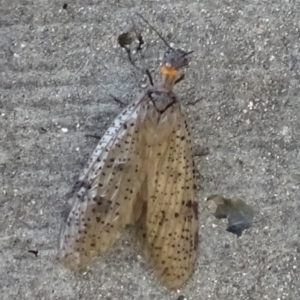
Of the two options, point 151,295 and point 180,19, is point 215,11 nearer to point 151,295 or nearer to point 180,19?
point 180,19

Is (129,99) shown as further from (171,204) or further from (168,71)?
(171,204)

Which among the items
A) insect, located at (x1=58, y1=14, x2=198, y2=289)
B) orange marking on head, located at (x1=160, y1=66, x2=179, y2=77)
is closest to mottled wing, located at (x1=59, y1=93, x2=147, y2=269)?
insect, located at (x1=58, y1=14, x2=198, y2=289)

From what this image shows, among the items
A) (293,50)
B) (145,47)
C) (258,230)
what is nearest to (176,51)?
(145,47)

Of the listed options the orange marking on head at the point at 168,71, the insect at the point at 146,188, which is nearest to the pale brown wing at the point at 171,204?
the insect at the point at 146,188

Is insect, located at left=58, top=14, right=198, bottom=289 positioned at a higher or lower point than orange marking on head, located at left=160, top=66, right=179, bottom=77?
lower

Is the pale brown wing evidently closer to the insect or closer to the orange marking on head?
the insect

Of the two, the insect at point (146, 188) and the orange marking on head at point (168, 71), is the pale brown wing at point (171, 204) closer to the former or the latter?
the insect at point (146, 188)
